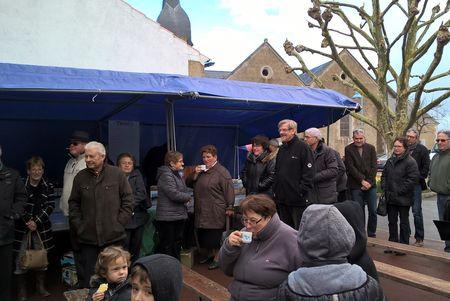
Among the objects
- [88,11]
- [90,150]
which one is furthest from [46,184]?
[88,11]

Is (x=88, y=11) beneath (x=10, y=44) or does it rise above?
above

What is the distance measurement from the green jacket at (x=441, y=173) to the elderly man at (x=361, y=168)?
858mm

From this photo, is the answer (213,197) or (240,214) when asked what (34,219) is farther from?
(240,214)

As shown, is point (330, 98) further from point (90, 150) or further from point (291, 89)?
point (90, 150)

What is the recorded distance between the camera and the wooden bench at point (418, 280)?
11.5 ft

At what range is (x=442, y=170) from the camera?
5969 millimetres

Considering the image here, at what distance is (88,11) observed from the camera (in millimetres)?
12609

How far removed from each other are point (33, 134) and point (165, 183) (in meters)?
2.92

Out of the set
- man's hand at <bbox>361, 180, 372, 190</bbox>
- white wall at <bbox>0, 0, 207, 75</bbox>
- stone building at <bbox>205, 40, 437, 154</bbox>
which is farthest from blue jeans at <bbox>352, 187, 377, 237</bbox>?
stone building at <bbox>205, 40, 437, 154</bbox>

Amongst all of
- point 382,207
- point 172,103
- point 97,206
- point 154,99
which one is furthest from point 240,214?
point 382,207

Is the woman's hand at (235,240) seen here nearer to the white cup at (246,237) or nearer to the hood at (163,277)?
the white cup at (246,237)

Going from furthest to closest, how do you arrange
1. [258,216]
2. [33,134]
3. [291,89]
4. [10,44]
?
[10,44] < [33,134] < [291,89] < [258,216]

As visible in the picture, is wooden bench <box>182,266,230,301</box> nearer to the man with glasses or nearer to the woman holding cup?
the woman holding cup

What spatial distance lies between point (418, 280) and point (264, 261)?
6.70 feet
